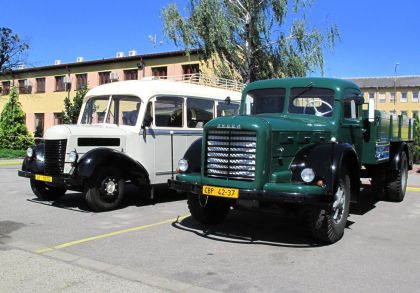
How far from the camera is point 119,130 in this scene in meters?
9.88

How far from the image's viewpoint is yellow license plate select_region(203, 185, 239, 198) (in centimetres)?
657

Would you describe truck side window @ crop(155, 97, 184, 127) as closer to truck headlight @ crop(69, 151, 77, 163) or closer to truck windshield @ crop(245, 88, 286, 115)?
truck headlight @ crop(69, 151, 77, 163)

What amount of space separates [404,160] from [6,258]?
890 centimetres

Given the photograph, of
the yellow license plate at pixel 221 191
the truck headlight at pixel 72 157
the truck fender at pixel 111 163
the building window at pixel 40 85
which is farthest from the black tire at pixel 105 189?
the building window at pixel 40 85

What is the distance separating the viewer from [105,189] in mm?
9312

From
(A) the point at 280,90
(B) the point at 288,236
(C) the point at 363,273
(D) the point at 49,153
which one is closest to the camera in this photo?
(C) the point at 363,273

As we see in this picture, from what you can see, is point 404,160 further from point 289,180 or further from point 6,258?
point 6,258

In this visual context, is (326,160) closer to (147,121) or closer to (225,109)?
(147,121)

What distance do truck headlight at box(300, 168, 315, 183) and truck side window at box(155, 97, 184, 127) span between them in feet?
15.0

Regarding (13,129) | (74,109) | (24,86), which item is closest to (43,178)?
(13,129)

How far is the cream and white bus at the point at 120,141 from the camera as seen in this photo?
9.12 metres

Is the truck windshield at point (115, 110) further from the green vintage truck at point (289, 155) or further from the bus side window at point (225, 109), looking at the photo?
the green vintage truck at point (289, 155)

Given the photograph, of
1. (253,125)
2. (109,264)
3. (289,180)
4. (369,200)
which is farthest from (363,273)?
(369,200)

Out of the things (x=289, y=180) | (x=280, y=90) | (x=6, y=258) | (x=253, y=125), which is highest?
(x=280, y=90)
